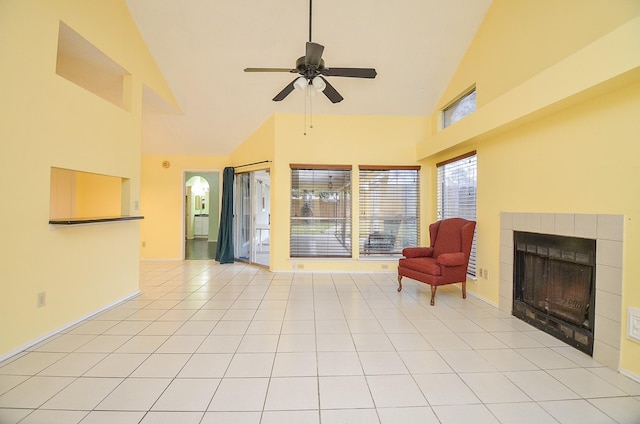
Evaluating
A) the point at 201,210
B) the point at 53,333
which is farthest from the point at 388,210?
the point at 201,210

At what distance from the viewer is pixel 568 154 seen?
2.51m

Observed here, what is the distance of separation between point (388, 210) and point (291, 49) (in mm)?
3050

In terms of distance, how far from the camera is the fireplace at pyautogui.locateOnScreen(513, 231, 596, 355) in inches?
91.9

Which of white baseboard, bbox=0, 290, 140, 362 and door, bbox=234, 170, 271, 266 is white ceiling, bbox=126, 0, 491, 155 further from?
white baseboard, bbox=0, 290, 140, 362

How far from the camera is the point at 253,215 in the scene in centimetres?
572

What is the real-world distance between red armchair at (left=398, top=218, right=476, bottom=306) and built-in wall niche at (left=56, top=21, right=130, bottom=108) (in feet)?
14.2

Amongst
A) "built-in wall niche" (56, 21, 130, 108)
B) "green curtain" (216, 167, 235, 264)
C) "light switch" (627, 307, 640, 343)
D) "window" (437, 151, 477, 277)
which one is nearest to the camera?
"light switch" (627, 307, 640, 343)

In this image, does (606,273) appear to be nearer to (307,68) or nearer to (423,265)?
(423,265)

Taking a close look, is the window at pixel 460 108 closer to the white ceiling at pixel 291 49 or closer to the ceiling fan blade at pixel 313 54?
the white ceiling at pixel 291 49

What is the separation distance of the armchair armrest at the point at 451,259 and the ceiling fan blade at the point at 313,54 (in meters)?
2.67

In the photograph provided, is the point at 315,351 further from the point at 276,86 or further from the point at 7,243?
the point at 276,86

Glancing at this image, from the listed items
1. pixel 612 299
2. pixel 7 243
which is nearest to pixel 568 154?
pixel 612 299

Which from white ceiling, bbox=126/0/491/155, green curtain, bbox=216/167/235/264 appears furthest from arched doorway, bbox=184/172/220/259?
white ceiling, bbox=126/0/491/155

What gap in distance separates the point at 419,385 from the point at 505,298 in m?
2.05
